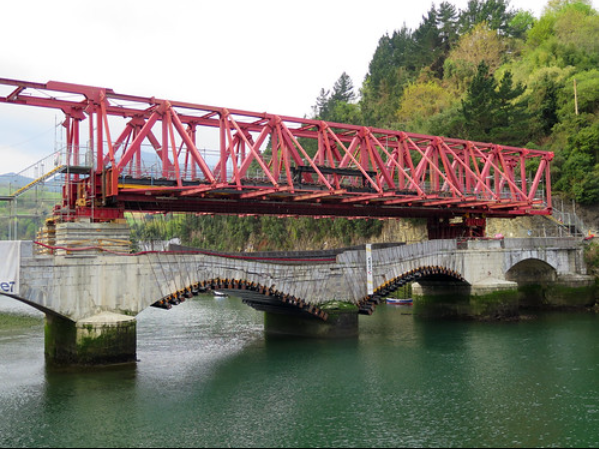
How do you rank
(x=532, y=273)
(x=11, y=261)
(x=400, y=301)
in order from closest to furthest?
1. (x=11, y=261)
2. (x=532, y=273)
3. (x=400, y=301)

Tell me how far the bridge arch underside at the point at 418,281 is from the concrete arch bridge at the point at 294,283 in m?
0.10

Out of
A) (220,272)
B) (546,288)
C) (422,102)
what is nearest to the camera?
(220,272)

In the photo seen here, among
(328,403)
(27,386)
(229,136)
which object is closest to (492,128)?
(229,136)

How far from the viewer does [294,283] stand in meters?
36.8

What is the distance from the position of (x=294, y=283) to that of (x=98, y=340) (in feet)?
44.1

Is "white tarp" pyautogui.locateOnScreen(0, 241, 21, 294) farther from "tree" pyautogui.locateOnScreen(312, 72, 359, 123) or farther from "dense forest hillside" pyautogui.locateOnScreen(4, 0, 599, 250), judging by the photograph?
"tree" pyautogui.locateOnScreen(312, 72, 359, 123)

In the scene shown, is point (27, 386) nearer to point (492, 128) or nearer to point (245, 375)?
point (245, 375)

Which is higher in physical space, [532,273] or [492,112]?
[492,112]

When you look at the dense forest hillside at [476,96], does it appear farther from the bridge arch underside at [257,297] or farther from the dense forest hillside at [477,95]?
the bridge arch underside at [257,297]

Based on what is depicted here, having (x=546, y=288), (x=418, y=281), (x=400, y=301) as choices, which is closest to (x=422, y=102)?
(x=400, y=301)

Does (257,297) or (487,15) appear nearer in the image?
(257,297)

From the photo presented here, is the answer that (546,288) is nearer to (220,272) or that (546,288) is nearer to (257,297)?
(257,297)

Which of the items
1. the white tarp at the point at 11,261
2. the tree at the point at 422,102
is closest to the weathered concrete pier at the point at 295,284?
the white tarp at the point at 11,261

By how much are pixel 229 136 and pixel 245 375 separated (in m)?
18.5
